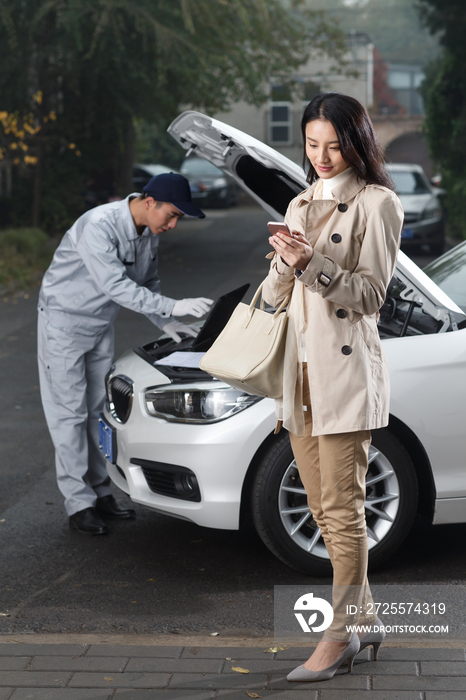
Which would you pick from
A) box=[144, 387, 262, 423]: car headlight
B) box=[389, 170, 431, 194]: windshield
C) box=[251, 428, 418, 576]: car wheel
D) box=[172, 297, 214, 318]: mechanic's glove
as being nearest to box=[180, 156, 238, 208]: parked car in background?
box=[389, 170, 431, 194]: windshield

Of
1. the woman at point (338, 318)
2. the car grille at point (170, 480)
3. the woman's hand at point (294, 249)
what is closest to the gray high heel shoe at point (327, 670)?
the woman at point (338, 318)

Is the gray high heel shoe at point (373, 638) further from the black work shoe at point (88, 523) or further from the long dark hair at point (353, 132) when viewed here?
the black work shoe at point (88, 523)

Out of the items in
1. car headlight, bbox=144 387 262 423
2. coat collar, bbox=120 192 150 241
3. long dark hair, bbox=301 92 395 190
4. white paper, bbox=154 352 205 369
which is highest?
long dark hair, bbox=301 92 395 190

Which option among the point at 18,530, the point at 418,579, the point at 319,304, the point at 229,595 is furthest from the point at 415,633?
the point at 18,530

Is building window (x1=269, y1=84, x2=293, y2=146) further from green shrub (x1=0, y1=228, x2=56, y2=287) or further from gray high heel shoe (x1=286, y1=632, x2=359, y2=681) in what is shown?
gray high heel shoe (x1=286, y1=632, x2=359, y2=681)

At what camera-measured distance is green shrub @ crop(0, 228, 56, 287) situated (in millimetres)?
14227

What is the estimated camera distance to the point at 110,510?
4.80 m

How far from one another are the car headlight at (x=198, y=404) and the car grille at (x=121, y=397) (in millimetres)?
192

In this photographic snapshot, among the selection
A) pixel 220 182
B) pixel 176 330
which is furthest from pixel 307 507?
pixel 220 182

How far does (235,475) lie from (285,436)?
0.28m

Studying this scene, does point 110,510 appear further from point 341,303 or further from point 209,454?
point 341,303

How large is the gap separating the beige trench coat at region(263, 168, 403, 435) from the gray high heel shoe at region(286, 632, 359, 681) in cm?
79

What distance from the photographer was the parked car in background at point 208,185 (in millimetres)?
29302

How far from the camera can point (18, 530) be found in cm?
462
